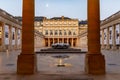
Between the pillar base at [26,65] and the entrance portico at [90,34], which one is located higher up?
the entrance portico at [90,34]

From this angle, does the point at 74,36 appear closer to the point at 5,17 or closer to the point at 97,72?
the point at 5,17

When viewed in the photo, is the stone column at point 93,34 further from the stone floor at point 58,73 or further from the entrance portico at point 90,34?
the stone floor at point 58,73

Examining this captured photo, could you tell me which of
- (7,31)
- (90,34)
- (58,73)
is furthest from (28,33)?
(7,31)

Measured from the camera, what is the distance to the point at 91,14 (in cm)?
1375

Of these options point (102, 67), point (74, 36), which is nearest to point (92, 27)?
point (102, 67)

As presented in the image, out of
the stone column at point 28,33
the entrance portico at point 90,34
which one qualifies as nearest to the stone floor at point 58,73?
the entrance portico at point 90,34

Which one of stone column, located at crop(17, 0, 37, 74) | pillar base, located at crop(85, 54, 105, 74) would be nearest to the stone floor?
pillar base, located at crop(85, 54, 105, 74)

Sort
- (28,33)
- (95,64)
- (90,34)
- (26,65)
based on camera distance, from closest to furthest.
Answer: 1. (26,65)
2. (95,64)
3. (28,33)
4. (90,34)

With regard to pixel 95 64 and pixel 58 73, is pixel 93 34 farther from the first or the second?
pixel 58 73

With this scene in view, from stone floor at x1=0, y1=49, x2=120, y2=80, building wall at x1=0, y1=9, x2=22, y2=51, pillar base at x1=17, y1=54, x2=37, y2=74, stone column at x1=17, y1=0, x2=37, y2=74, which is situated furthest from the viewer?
building wall at x1=0, y1=9, x2=22, y2=51

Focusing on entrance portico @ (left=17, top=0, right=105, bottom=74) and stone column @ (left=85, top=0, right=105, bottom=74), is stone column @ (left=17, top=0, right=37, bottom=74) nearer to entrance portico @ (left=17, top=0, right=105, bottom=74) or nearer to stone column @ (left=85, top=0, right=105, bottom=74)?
entrance portico @ (left=17, top=0, right=105, bottom=74)

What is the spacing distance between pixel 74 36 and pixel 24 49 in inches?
5999

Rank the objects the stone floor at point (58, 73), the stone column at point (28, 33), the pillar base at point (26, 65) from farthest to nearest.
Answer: the stone column at point (28, 33) → the pillar base at point (26, 65) → the stone floor at point (58, 73)

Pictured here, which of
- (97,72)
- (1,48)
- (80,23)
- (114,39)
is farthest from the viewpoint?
(80,23)
